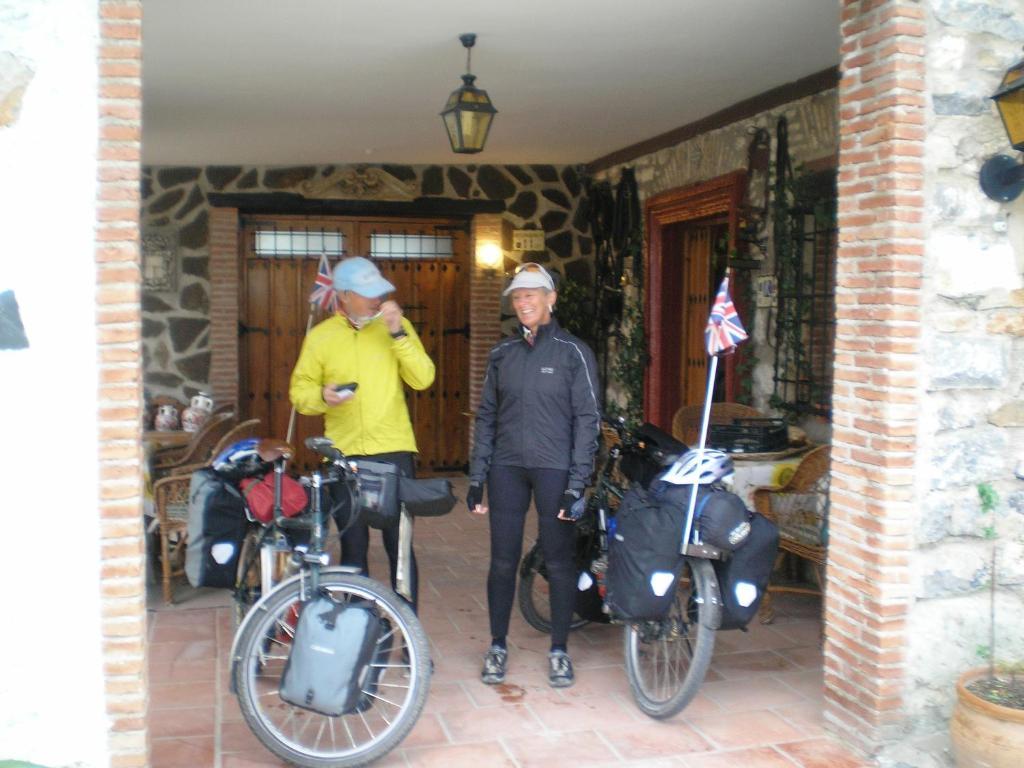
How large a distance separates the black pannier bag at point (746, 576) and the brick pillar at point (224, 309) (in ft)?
19.0

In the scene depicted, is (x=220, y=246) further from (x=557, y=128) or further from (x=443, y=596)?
(x=443, y=596)

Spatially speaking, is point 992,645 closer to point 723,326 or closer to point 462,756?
point 723,326

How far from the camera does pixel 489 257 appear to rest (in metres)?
8.76

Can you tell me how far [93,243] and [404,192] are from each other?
6.05 metres

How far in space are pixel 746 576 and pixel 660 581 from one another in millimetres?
322

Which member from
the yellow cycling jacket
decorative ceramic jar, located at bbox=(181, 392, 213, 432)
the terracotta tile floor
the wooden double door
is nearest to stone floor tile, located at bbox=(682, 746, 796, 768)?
the terracotta tile floor

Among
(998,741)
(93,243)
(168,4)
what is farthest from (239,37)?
(998,741)

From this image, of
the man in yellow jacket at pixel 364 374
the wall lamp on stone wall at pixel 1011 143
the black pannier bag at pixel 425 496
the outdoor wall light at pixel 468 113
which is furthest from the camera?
the outdoor wall light at pixel 468 113

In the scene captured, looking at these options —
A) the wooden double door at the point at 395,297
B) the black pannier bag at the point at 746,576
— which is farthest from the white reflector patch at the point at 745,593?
the wooden double door at the point at 395,297

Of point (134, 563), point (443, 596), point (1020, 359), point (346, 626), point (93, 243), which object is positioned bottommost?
point (443, 596)

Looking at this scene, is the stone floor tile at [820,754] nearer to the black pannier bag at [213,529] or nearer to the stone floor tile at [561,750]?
the stone floor tile at [561,750]

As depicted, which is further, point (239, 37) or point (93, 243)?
point (239, 37)

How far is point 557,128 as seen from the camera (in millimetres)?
7129

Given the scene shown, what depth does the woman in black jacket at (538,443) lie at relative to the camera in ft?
12.5
